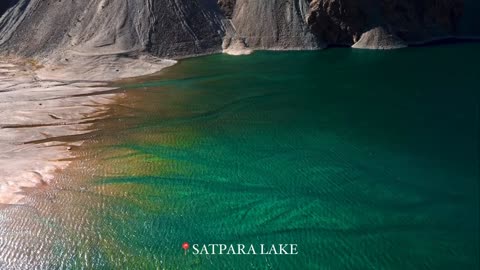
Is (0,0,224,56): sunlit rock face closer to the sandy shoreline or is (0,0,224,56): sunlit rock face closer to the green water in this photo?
the sandy shoreline

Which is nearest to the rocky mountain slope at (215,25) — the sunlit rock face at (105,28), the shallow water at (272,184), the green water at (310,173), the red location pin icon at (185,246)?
the sunlit rock face at (105,28)

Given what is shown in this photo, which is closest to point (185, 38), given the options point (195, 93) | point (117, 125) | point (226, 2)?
point (226, 2)

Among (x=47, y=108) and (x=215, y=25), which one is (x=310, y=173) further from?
(x=215, y=25)

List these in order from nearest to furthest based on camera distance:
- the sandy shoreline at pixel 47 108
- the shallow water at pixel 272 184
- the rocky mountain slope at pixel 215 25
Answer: the shallow water at pixel 272 184 → the sandy shoreline at pixel 47 108 → the rocky mountain slope at pixel 215 25

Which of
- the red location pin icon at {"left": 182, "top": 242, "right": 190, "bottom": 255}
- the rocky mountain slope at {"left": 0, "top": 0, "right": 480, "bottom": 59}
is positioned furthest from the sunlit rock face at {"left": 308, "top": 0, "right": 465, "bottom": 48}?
the red location pin icon at {"left": 182, "top": 242, "right": 190, "bottom": 255}

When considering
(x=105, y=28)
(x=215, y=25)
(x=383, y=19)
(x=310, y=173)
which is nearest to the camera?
(x=310, y=173)

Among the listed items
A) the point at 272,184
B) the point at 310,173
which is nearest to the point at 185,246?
the point at 272,184

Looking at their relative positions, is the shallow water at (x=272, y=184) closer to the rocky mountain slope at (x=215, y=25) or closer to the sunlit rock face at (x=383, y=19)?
the rocky mountain slope at (x=215, y=25)
